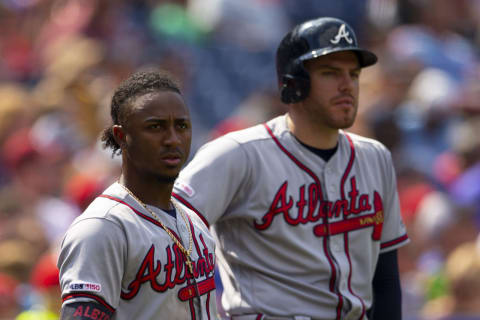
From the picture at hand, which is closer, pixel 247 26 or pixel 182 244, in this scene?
pixel 182 244

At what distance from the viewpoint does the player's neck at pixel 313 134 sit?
13.6 feet

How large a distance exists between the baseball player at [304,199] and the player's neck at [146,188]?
73 centimetres

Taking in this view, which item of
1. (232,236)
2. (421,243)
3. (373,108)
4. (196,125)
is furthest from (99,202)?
Answer: (196,125)

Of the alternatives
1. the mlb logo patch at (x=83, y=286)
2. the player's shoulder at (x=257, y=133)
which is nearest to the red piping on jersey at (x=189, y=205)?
the player's shoulder at (x=257, y=133)

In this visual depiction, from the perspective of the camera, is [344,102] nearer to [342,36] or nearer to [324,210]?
[342,36]

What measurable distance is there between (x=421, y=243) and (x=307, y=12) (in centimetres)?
372

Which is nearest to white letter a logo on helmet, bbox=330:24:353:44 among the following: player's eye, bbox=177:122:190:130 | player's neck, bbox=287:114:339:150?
player's neck, bbox=287:114:339:150

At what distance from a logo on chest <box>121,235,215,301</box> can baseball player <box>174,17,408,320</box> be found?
692 mm

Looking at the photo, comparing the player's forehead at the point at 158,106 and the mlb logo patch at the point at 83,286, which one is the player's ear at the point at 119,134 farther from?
the mlb logo patch at the point at 83,286

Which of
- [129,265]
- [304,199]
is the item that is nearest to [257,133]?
[304,199]

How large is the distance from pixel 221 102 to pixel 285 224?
501 cm

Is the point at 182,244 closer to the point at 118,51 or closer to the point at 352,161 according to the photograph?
the point at 352,161

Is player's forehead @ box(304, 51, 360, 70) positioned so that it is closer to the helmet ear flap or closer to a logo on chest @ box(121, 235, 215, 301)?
the helmet ear flap

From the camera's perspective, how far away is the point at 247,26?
9.26 meters
